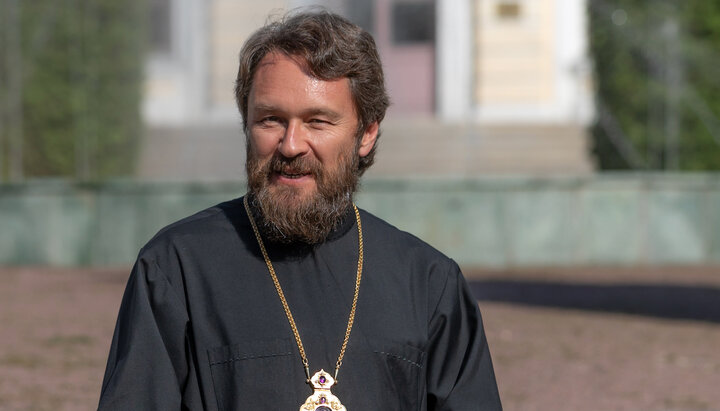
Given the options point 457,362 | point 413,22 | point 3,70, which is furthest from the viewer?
point 413,22

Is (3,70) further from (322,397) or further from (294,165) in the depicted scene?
(322,397)

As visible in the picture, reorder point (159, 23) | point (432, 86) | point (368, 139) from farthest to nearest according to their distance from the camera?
1. point (432, 86)
2. point (159, 23)
3. point (368, 139)

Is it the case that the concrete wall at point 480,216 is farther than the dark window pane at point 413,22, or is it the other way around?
the dark window pane at point 413,22

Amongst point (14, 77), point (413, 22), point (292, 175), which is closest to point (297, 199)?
point (292, 175)

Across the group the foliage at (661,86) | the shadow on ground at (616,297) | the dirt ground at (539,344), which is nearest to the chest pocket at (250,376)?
the dirt ground at (539,344)

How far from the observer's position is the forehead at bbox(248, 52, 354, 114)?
105 inches

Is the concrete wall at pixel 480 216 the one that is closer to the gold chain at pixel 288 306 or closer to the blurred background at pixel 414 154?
the blurred background at pixel 414 154

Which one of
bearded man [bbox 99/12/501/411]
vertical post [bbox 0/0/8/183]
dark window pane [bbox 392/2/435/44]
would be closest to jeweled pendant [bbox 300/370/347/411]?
bearded man [bbox 99/12/501/411]

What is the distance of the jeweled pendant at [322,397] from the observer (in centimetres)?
262

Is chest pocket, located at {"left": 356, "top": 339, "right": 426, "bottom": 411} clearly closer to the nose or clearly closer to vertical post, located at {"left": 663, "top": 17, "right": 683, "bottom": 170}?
the nose

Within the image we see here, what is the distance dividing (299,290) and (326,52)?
474 millimetres

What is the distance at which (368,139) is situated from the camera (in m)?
2.93

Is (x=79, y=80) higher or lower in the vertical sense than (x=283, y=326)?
higher

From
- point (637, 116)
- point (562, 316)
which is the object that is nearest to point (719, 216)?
point (637, 116)
